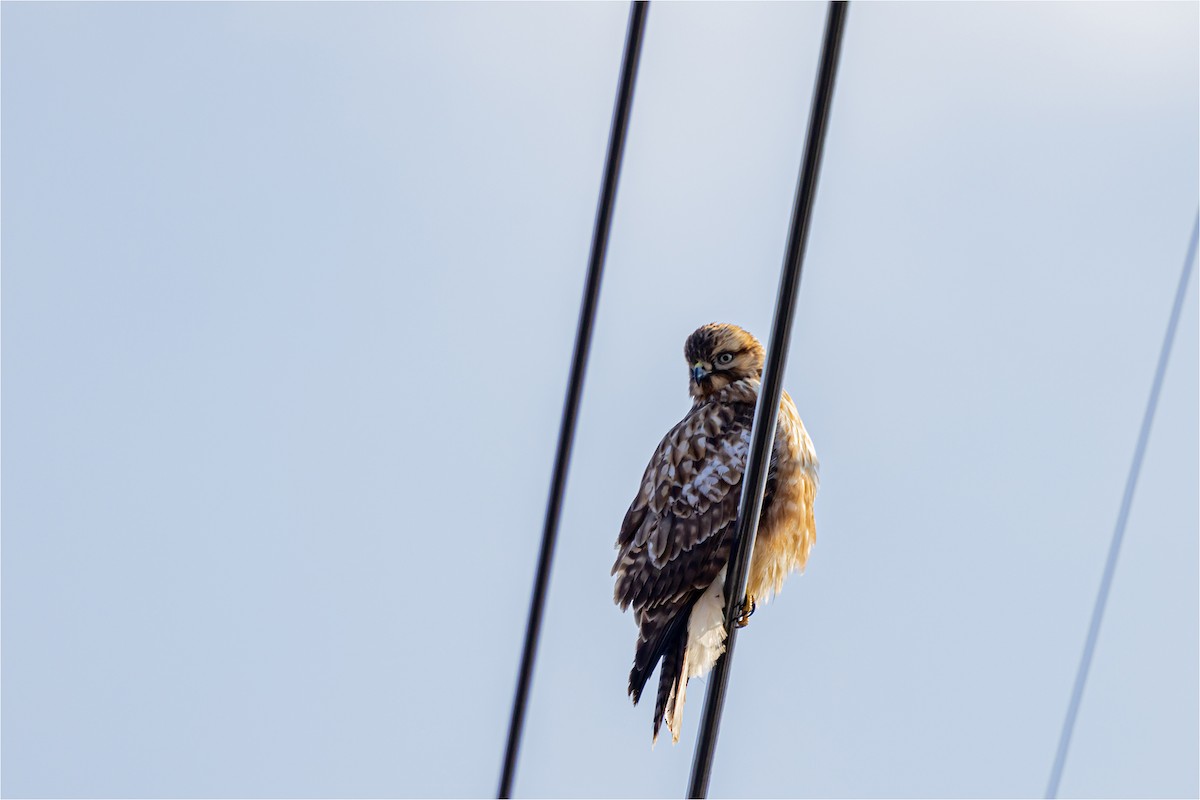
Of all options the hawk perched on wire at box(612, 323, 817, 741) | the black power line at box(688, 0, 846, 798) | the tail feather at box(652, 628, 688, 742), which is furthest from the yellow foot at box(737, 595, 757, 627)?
the black power line at box(688, 0, 846, 798)

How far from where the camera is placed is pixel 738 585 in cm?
198

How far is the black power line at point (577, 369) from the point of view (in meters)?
2.24

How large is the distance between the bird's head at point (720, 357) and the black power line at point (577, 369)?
4.52 ft

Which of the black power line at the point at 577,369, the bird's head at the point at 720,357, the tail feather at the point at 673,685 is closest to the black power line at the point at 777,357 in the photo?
the black power line at the point at 577,369

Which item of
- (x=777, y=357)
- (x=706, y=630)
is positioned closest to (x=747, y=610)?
(x=706, y=630)

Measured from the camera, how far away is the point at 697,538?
10.4 ft

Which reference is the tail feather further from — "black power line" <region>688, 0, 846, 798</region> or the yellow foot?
"black power line" <region>688, 0, 846, 798</region>

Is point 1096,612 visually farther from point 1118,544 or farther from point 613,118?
point 613,118

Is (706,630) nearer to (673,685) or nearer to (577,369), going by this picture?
(673,685)

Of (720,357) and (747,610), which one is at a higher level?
→ (720,357)

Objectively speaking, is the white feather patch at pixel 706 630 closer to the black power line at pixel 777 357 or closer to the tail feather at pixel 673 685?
the tail feather at pixel 673 685

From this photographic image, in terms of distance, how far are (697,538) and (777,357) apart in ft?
5.05

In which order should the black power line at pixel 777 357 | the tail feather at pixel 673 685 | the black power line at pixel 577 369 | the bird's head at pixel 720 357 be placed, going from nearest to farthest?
the black power line at pixel 777 357, the black power line at pixel 577 369, the tail feather at pixel 673 685, the bird's head at pixel 720 357

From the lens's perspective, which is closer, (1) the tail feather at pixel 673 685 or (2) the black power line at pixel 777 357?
(2) the black power line at pixel 777 357
